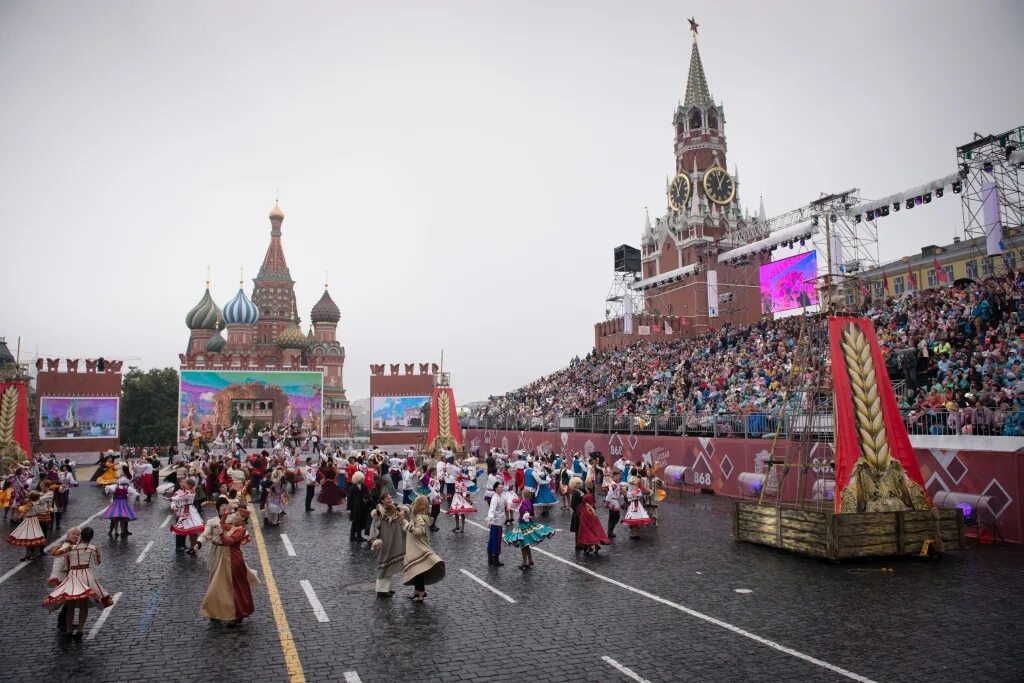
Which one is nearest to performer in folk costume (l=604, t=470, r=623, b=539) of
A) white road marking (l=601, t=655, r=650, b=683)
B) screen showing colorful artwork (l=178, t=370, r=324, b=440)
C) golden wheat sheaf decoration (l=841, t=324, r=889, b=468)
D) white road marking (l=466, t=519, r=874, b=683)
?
white road marking (l=466, t=519, r=874, b=683)

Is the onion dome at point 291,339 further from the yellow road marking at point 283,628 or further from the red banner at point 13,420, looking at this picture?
the yellow road marking at point 283,628

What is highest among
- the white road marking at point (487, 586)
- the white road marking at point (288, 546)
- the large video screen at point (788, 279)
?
the large video screen at point (788, 279)

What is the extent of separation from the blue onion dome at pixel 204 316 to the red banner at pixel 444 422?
174 feet

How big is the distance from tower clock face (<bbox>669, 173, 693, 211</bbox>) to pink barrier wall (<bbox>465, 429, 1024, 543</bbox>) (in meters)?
36.7

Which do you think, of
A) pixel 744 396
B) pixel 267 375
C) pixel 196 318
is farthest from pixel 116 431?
pixel 744 396

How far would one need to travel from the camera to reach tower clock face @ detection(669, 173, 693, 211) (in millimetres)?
68375

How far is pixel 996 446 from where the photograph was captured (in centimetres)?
1515

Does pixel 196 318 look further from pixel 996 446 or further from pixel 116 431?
pixel 996 446

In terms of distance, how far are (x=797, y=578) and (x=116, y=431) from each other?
5276 cm

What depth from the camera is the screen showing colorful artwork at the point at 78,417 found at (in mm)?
49438

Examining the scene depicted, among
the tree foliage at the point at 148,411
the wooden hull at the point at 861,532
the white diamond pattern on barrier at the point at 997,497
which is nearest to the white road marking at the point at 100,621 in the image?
the wooden hull at the point at 861,532

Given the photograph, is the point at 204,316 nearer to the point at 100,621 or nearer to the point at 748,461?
the point at 748,461

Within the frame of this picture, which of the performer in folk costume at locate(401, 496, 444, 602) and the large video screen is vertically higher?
the large video screen

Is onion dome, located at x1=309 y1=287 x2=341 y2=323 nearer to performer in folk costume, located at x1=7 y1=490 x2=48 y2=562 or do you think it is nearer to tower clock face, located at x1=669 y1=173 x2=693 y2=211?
tower clock face, located at x1=669 y1=173 x2=693 y2=211
